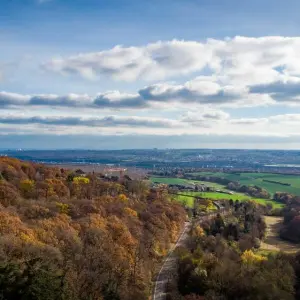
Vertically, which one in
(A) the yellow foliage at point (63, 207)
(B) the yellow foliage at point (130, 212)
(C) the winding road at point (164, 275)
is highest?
(A) the yellow foliage at point (63, 207)

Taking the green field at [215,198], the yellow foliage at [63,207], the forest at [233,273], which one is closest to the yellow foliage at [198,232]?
the forest at [233,273]

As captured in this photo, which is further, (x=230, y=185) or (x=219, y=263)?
(x=230, y=185)

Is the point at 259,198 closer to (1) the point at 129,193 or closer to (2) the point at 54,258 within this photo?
(1) the point at 129,193

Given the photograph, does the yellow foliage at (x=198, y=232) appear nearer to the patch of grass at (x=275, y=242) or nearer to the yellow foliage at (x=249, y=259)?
the patch of grass at (x=275, y=242)

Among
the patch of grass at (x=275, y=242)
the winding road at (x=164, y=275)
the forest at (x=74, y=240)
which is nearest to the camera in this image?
the forest at (x=74, y=240)

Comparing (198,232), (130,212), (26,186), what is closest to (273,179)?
(198,232)

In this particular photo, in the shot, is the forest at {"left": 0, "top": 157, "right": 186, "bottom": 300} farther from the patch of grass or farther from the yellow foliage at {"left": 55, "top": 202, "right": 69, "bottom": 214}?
the patch of grass

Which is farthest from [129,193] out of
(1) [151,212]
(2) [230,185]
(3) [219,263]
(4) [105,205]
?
(2) [230,185]

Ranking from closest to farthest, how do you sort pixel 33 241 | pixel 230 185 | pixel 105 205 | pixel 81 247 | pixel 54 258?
pixel 54 258 < pixel 33 241 < pixel 81 247 < pixel 105 205 < pixel 230 185


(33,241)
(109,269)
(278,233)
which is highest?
(33,241)
